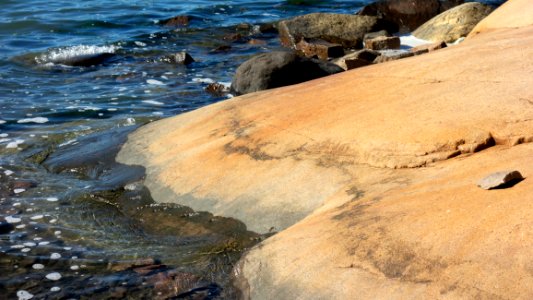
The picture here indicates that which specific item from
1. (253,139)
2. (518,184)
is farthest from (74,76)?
(518,184)

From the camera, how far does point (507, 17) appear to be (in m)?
7.36

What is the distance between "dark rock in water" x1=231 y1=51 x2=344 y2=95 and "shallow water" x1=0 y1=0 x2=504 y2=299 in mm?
882

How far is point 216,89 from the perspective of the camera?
1066 cm

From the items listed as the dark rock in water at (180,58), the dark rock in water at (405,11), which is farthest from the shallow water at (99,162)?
the dark rock in water at (405,11)

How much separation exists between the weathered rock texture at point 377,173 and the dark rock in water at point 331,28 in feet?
23.5

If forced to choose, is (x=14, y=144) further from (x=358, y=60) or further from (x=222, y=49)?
(x=222, y=49)

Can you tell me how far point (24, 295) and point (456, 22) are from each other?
9.67 meters

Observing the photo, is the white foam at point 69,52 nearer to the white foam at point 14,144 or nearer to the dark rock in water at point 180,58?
the dark rock in water at point 180,58

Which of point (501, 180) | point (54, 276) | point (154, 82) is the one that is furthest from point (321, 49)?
point (501, 180)

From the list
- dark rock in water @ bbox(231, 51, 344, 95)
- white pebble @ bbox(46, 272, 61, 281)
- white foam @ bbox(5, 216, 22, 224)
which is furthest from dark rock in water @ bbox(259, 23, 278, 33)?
white pebble @ bbox(46, 272, 61, 281)

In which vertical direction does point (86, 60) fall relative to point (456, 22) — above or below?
below

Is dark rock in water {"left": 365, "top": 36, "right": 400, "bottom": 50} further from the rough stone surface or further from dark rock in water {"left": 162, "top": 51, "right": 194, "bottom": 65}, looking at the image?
dark rock in water {"left": 162, "top": 51, "right": 194, "bottom": 65}

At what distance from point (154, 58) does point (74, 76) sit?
65.3 inches

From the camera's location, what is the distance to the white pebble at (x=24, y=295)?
4.47 metres
